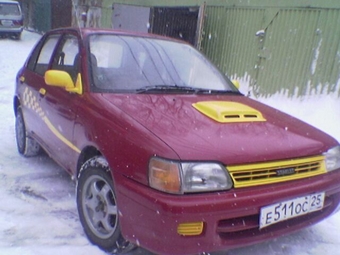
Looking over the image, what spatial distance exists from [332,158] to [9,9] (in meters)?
17.6

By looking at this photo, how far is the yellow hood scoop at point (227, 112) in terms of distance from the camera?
8.69 feet

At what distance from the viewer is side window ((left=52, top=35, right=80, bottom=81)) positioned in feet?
10.7

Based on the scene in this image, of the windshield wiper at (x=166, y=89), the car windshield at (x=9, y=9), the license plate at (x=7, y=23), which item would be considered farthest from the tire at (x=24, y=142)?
the car windshield at (x=9, y=9)

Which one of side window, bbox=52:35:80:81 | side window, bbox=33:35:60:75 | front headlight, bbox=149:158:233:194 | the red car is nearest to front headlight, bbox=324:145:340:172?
the red car

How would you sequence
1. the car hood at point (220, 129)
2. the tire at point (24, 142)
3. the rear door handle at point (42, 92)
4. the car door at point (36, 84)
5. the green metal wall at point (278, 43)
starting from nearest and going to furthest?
the car hood at point (220, 129), the rear door handle at point (42, 92), the car door at point (36, 84), the tire at point (24, 142), the green metal wall at point (278, 43)

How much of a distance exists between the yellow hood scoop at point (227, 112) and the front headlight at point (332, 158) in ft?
1.72

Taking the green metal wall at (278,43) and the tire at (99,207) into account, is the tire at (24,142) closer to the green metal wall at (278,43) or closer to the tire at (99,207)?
the tire at (99,207)

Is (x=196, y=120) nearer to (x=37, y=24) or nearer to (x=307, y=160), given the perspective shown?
(x=307, y=160)

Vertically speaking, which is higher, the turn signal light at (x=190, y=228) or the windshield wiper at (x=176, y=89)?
the windshield wiper at (x=176, y=89)

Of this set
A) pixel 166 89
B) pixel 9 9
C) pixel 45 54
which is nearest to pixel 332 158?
pixel 166 89

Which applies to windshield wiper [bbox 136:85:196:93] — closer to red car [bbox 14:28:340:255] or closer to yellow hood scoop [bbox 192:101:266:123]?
red car [bbox 14:28:340:255]

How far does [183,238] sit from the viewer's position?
213 centimetres

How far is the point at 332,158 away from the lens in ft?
8.97

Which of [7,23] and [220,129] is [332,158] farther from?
[7,23]
